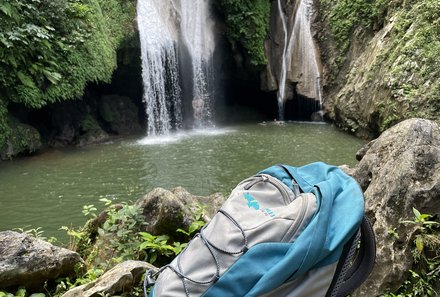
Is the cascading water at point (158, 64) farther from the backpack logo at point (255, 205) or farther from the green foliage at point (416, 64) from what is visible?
the backpack logo at point (255, 205)

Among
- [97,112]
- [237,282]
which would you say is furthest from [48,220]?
[97,112]

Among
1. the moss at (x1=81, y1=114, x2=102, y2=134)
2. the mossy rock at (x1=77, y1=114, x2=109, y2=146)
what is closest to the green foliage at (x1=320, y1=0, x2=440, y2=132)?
the mossy rock at (x1=77, y1=114, x2=109, y2=146)

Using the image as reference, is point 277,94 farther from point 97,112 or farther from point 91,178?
point 91,178

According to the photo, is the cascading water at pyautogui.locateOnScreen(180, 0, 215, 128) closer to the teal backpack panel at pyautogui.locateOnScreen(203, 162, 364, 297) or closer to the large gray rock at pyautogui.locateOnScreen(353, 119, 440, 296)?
the large gray rock at pyautogui.locateOnScreen(353, 119, 440, 296)

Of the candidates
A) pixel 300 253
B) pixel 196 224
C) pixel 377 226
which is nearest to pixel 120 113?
pixel 196 224

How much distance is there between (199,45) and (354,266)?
12.9 m

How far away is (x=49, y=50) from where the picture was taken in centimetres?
934

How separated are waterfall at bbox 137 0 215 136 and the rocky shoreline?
9595 mm

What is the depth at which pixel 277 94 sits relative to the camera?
14422mm

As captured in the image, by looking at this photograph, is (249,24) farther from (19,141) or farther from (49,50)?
(19,141)

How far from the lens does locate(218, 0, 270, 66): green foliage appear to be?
529 inches

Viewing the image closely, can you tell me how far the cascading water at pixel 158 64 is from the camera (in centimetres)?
1238

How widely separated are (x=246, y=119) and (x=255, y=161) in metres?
7.43

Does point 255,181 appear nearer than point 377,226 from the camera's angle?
Yes
